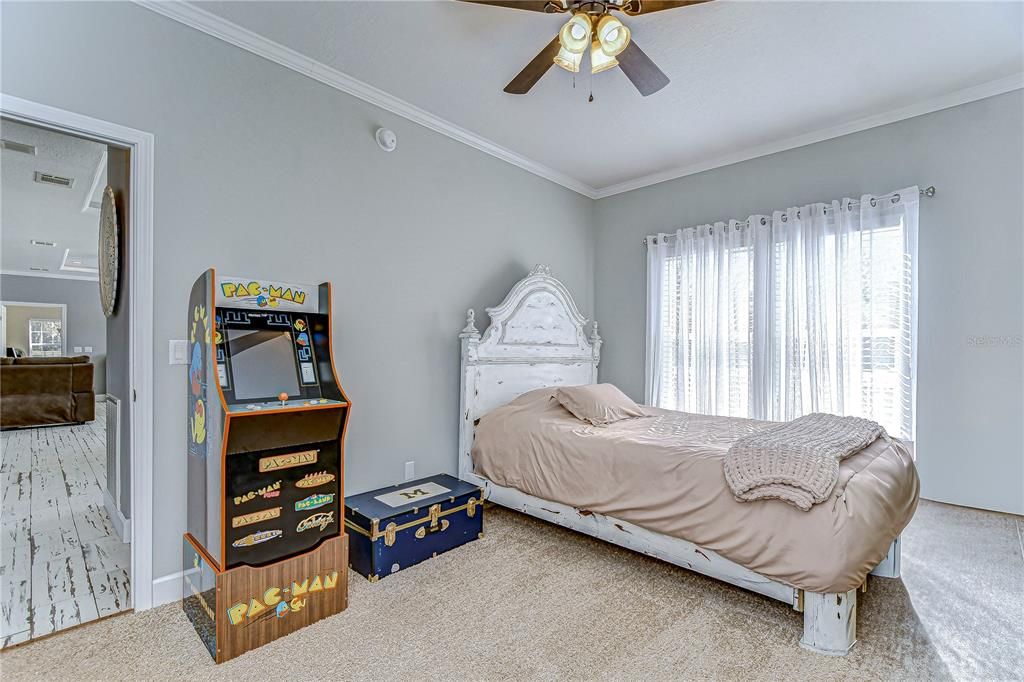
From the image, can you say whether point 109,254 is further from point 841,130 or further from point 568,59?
point 841,130

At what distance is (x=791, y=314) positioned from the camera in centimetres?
367

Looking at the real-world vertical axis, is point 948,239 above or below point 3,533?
above

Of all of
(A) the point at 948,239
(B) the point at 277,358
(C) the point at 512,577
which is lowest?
(C) the point at 512,577

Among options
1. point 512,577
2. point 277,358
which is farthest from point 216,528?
point 512,577

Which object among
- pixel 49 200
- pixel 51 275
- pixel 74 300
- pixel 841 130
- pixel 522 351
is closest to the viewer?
pixel 841 130

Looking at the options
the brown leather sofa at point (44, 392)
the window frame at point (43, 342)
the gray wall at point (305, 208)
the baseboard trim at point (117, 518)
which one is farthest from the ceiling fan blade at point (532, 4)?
the window frame at point (43, 342)

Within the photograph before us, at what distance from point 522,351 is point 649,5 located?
2.42 metres

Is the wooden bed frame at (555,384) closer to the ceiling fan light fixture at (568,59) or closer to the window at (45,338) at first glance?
the ceiling fan light fixture at (568,59)

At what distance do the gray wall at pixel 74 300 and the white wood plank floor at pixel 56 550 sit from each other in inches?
251

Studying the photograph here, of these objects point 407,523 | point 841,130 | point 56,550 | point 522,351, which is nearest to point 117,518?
point 56,550

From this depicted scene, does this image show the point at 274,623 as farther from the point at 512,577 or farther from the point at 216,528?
the point at 512,577

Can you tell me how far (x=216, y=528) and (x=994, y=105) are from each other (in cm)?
486

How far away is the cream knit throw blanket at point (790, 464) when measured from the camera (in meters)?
1.77

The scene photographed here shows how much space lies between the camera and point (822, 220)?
353 centimetres
